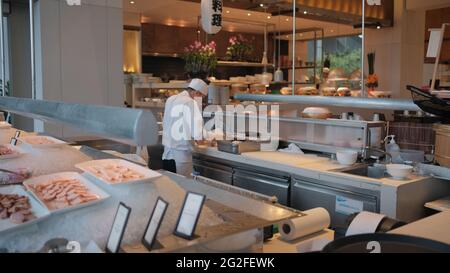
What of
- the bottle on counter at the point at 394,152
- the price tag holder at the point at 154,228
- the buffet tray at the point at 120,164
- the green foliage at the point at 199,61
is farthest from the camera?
the green foliage at the point at 199,61

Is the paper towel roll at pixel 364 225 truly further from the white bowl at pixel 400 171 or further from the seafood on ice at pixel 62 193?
the white bowl at pixel 400 171

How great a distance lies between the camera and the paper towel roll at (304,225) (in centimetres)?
171

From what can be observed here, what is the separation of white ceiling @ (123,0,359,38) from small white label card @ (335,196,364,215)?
528cm

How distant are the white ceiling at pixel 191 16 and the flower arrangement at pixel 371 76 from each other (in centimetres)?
164

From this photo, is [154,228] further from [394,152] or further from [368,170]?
[394,152]

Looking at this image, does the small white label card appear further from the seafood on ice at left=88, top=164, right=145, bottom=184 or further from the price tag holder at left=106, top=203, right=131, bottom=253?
the price tag holder at left=106, top=203, right=131, bottom=253

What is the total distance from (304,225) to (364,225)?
272 millimetres

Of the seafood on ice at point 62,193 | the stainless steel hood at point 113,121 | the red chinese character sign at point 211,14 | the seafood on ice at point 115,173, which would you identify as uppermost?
the red chinese character sign at point 211,14

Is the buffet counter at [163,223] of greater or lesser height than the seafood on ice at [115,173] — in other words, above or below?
below

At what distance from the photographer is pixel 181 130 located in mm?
4305

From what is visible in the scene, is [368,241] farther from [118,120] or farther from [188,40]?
[188,40]

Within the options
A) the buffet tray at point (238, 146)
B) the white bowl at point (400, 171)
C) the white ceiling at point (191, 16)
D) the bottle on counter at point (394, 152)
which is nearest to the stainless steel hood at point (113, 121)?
the white bowl at point (400, 171)

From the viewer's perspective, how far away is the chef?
430cm

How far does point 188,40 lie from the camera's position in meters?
9.92
